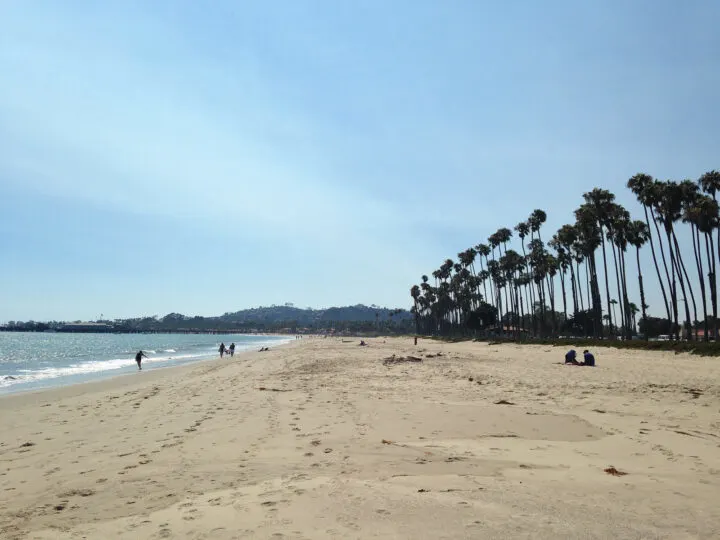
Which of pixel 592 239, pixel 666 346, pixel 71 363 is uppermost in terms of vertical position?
pixel 592 239

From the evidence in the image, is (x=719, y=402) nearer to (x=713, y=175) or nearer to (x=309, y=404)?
(x=309, y=404)

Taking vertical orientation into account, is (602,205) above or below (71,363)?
above

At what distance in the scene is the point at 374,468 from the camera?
6.91 m

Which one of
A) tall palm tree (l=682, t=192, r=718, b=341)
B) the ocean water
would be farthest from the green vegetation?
the ocean water

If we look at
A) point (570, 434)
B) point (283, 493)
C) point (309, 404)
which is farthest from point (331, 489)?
point (309, 404)

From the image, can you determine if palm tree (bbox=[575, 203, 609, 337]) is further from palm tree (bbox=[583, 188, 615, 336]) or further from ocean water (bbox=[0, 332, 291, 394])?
ocean water (bbox=[0, 332, 291, 394])

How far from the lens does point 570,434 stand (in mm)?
9266

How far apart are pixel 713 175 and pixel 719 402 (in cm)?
3997

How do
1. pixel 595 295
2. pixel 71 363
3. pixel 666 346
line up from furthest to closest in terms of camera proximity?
pixel 595 295 < pixel 71 363 < pixel 666 346

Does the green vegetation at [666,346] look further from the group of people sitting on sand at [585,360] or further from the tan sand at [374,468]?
the tan sand at [374,468]

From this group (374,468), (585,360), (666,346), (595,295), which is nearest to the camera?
(374,468)

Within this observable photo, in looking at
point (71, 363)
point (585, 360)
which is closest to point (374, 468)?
point (585, 360)

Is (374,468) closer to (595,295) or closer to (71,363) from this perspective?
(71,363)

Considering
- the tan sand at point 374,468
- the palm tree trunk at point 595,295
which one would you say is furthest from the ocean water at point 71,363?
the palm tree trunk at point 595,295
